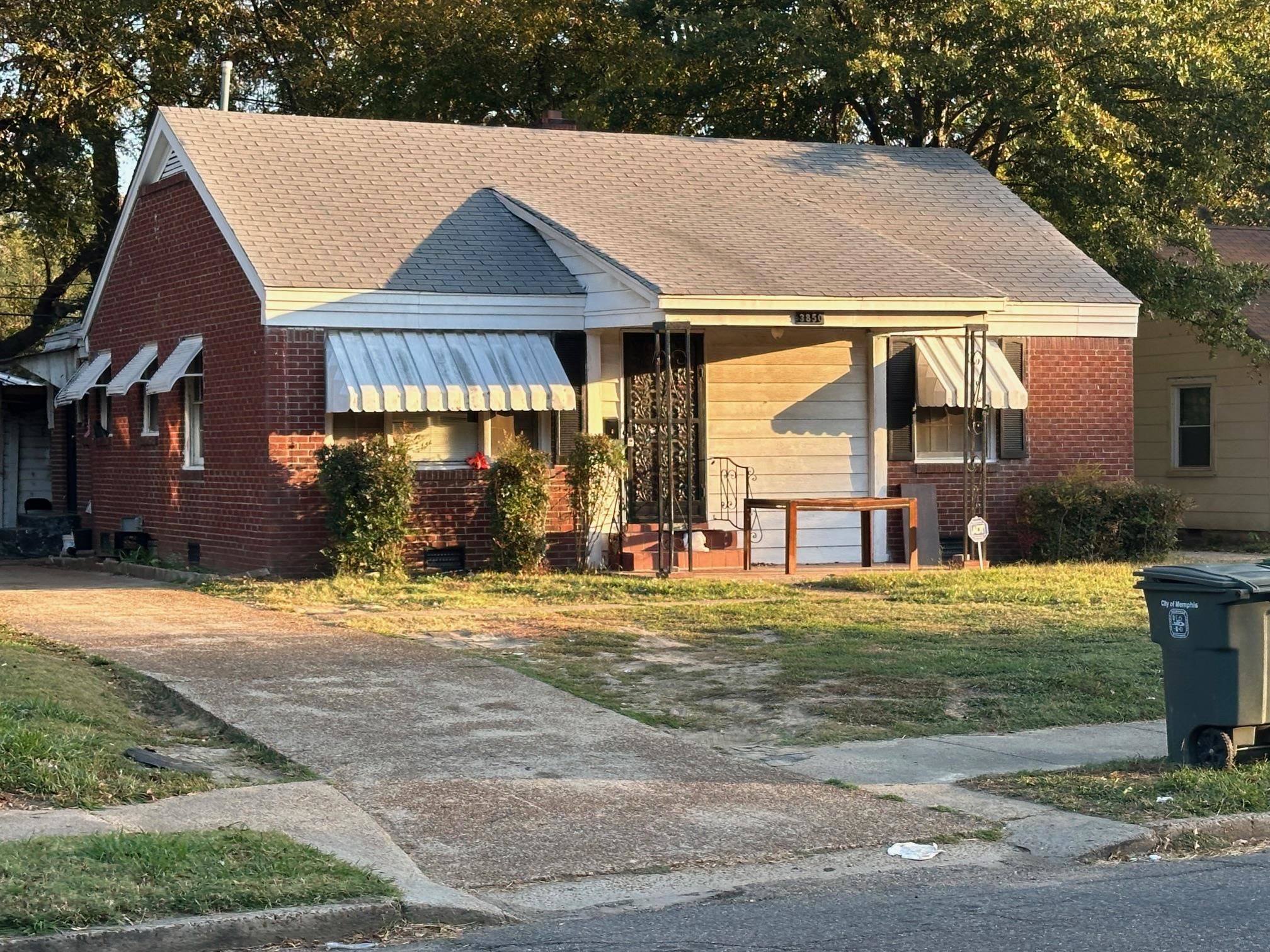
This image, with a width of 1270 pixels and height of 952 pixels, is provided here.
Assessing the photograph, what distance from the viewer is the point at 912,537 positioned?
61.8ft

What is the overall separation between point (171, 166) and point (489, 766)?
13.2m

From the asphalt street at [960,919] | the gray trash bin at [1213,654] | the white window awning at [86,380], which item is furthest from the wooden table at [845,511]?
the asphalt street at [960,919]

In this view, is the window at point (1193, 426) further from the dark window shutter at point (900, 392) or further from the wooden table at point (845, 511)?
the wooden table at point (845, 511)

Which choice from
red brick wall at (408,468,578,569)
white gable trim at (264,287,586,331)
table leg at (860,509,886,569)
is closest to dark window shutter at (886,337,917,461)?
table leg at (860,509,886,569)

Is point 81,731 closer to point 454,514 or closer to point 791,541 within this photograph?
point 454,514

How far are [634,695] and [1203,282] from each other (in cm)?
1434

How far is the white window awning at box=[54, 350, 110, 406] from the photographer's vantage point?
21.7 m

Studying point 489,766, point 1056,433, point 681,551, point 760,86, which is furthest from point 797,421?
point 489,766

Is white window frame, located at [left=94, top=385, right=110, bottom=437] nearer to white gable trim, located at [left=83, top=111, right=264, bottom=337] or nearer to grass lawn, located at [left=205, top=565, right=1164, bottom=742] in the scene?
white gable trim, located at [left=83, top=111, right=264, bottom=337]

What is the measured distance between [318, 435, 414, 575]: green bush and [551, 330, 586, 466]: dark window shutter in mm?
1990

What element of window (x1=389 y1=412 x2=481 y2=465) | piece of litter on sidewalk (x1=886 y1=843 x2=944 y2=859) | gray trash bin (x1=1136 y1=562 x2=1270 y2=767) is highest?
window (x1=389 y1=412 x2=481 y2=465)

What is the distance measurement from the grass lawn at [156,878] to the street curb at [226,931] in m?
0.07

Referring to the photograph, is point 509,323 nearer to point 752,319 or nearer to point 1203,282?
point 752,319

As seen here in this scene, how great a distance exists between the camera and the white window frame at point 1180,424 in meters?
24.1
